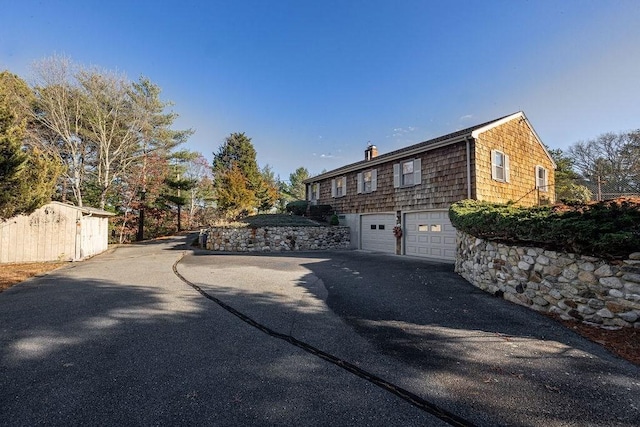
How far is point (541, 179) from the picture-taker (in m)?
13.5

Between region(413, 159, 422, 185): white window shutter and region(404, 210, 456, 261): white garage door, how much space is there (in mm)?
1465

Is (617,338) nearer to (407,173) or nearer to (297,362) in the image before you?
(297,362)

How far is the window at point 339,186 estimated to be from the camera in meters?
16.4

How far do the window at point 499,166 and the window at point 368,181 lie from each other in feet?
17.2

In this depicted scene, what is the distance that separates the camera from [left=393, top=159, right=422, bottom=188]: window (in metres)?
12.1

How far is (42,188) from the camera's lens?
343 inches

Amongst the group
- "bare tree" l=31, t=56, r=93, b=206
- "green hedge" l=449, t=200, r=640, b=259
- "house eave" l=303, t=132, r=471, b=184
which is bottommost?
"green hedge" l=449, t=200, r=640, b=259

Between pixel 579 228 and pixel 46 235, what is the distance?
16124mm

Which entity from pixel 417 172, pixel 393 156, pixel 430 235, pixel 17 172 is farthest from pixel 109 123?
pixel 430 235

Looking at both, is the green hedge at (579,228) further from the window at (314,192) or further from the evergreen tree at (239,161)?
the evergreen tree at (239,161)

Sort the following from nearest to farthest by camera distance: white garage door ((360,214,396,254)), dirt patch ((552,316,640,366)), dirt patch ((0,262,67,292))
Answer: dirt patch ((552,316,640,366))
dirt patch ((0,262,67,292))
white garage door ((360,214,396,254))

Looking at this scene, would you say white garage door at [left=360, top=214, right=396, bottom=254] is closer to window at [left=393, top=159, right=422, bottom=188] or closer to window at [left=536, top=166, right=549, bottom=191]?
window at [left=393, top=159, right=422, bottom=188]

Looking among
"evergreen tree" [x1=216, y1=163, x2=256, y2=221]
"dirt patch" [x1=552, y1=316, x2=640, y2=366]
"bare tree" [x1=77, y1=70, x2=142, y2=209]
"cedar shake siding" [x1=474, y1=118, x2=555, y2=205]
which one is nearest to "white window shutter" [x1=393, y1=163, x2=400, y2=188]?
"cedar shake siding" [x1=474, y1=118, x2=555, y2=205]

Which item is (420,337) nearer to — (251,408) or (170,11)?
(251,408)
